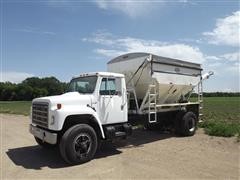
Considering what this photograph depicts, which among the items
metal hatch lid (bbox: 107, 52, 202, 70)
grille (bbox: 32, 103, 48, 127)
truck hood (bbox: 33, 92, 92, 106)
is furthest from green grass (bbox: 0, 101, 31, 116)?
truck hood (bbox: 33, 92, 92, 106)

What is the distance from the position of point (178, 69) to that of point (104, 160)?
537 cm

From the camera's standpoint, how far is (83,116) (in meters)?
7.57

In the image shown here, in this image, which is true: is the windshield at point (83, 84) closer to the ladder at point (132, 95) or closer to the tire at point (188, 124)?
the ladder at point (132, 95)

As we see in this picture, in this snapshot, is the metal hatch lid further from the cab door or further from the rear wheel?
the rear wheel

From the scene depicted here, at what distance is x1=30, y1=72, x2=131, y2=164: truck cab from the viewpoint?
7027 millimetres

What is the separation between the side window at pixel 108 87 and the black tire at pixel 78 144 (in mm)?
1302

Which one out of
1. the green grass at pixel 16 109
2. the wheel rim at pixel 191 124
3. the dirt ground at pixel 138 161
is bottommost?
the dirt ground at pixel 138 161

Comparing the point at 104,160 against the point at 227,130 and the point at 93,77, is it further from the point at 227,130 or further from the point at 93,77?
the point at 227,130

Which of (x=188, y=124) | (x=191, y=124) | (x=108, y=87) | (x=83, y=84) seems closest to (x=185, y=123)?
(x=188, y=124)

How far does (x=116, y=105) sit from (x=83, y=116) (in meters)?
1.34

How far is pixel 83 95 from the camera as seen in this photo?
25.8 ft

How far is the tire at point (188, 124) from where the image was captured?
1118 centimetres

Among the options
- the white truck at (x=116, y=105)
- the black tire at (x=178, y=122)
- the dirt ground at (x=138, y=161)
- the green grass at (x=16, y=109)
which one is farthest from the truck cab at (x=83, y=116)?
the green grass at (x=16, y=109)

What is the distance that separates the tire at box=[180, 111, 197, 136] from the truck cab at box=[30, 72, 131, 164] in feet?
11.5
